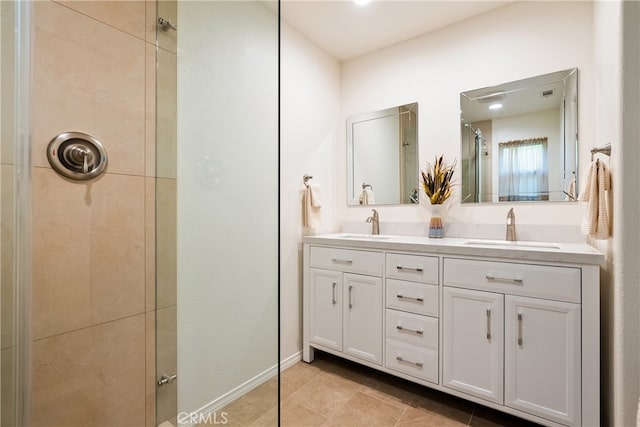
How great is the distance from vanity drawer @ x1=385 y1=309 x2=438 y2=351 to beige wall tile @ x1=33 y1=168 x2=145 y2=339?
4.49ft

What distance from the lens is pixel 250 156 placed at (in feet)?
3.80

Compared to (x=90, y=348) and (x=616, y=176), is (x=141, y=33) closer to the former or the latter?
(x=90, y=348)

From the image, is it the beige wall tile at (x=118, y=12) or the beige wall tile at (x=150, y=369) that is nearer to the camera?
the beige wall tile at (x=118, y=12)

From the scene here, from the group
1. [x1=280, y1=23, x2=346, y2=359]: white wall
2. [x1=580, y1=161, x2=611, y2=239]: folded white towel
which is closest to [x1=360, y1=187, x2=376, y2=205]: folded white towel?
[x1=280, y1=23, x2=346, y2=359]: white wall

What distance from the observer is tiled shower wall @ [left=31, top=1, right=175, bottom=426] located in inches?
37.2

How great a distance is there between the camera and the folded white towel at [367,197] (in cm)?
258

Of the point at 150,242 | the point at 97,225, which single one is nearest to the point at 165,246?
the point at 150,242

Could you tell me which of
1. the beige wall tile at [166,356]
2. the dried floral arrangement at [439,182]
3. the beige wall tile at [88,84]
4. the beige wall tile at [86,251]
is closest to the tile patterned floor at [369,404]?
the beige wall tile at [166,356]

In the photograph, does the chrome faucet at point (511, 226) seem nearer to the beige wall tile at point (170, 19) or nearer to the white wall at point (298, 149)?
the white wall at point (298, 149)

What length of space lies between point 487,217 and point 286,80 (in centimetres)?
174

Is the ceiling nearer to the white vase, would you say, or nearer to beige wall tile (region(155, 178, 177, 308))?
the white vase

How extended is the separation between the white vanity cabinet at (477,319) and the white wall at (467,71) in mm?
577

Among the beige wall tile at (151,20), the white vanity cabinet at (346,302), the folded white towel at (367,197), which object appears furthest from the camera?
the folded white towel at (367,197)

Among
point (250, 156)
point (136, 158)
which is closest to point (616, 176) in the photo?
point (250, 156)
